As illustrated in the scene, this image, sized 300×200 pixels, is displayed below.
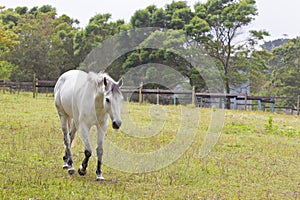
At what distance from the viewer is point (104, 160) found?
7.86 meters

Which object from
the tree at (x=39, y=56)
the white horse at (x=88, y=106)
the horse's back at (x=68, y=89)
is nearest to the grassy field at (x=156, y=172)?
the white horse at (x=88, y=106)

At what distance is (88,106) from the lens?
21.3ft

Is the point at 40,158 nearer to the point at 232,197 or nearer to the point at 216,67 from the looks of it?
the point at 232,197

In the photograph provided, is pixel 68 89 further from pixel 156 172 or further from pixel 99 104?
pixel 156 172

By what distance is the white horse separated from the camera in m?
6.03

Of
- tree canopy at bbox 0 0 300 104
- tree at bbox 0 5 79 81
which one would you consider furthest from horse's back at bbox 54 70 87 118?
tree at bbox 0 5 79 81

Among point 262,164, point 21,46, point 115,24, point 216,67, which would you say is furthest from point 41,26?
point 262,164

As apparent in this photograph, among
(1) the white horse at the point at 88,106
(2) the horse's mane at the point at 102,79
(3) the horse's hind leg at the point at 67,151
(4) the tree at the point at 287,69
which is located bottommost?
(3) the horse's hind leg at the point at 67,151

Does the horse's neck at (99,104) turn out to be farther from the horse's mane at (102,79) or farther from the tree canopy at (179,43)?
the tree canopy at (179,43)

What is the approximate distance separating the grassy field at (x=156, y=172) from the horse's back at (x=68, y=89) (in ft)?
3.34

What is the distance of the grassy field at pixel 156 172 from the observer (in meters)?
5.73

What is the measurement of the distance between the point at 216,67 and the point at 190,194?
84.0ft

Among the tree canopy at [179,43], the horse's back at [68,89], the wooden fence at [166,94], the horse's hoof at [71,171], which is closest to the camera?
the horse's hoof at [71,171]

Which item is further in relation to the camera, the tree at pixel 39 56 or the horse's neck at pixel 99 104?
the tree at pixel 39 56
